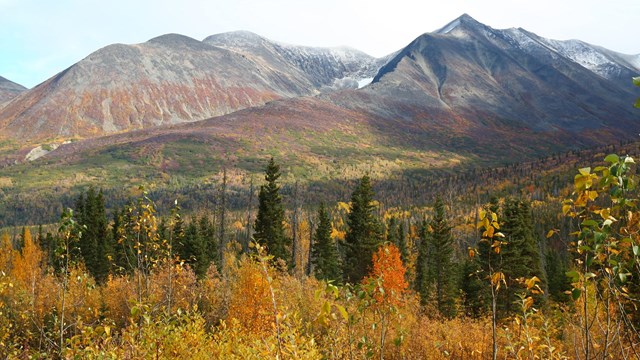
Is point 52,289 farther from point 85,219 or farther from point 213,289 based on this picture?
point 85,219

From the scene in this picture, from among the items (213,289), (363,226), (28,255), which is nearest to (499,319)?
(363,226)

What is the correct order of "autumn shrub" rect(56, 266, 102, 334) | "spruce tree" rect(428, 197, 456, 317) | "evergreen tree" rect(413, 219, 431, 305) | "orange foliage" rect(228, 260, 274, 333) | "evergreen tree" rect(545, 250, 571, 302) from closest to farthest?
"autumn shrub" rect(56, 266, 102, 334), "orange foliage" rect(228, 260, 274, 333), "spruce tree" rect(428, 197, 456, 317), "evergreen tree" rect(545, 250, 571, 302), "evergreen tree" rect(413, 219, 431, 305)

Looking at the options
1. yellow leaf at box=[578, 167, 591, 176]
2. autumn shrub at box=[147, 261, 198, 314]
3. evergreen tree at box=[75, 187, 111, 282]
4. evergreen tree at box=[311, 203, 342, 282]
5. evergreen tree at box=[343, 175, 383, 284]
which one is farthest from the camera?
evergreen tree at box=[311, 203, 342, 282]

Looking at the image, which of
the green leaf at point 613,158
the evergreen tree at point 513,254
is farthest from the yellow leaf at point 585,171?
the evergreen tree at point 513,254

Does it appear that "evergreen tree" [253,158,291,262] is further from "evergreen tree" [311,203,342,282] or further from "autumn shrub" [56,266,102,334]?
"autumn shrub" [56,266,102,334]

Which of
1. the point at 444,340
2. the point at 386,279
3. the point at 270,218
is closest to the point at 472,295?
the point at 386,279

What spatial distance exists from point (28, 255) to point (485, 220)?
91.2 metres

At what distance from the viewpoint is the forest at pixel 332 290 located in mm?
4492

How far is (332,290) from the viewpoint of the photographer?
4328 millimetres

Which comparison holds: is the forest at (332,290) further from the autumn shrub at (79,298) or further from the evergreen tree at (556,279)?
the evergreen tree at (556,279)

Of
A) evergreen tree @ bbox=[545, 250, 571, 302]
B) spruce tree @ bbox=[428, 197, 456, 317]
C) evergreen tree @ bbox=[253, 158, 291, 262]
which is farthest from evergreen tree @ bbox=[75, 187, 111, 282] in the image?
evergreen tree @ bbox=[545, 250, 571, 302]

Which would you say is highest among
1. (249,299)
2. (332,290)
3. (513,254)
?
(332,290)

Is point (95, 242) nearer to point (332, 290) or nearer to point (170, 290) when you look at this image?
point (170, 290)

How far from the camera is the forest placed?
4.49 metres
